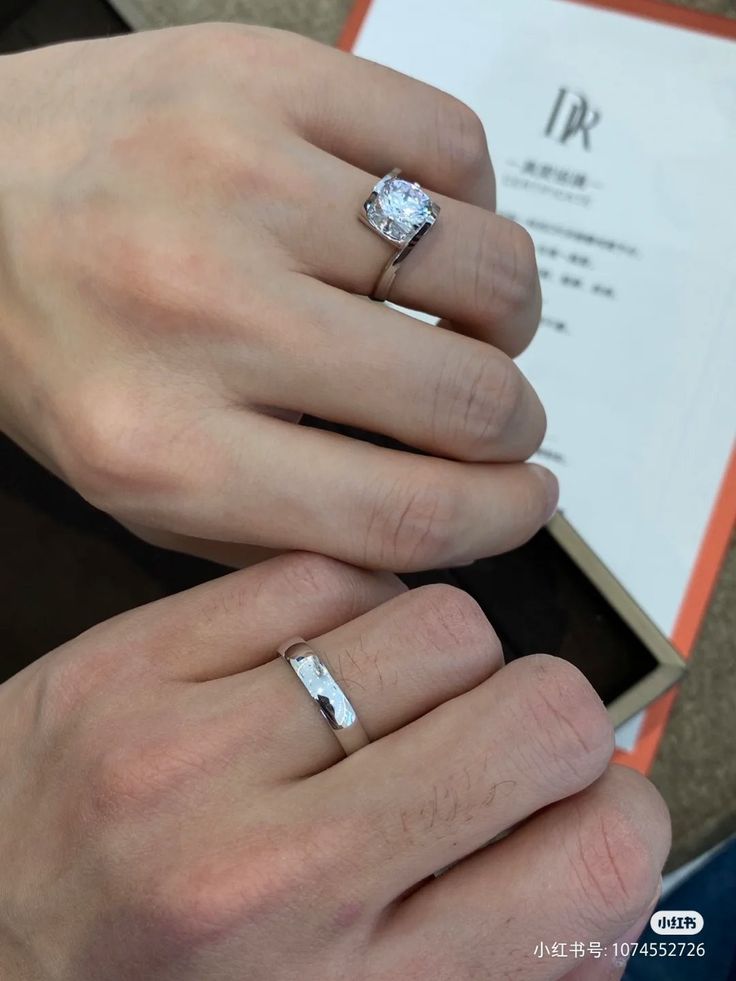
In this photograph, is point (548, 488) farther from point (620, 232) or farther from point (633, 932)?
point (620, 232)

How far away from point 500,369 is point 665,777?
367 millimetres

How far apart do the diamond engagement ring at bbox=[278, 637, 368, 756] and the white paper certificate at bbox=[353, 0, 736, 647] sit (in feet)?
1.07

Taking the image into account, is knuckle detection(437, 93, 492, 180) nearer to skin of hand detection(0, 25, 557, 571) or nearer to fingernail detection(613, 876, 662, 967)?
skin of hand detection(0, 25, 557, 571)

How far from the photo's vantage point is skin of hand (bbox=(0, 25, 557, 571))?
1.23ft

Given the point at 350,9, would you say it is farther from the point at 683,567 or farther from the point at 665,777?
the point at 665,777

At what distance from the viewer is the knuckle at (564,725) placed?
13.2 inches

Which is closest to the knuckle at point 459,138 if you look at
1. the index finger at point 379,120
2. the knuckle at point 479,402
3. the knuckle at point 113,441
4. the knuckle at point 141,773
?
the index finger at point 379,120

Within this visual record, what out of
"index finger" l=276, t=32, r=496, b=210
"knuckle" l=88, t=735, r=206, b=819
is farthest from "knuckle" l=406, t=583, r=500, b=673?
"index finger" l=276, t=32, r=496, b=210

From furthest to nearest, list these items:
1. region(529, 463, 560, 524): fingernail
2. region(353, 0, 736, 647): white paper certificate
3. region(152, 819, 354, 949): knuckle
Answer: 1. region(353, 0, 736, 647): white paper certificate
2. region(529, 463, 560, 524): fingernail
3. region(152, 819, 354, 949): knuckle

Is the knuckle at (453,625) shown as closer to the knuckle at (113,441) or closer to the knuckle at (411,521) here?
the knuckle at (411,521)

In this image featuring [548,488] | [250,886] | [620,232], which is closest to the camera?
[250,886]

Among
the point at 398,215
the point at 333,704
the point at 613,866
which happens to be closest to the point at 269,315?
the point at 398,215

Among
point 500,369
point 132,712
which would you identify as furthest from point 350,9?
point 132,712

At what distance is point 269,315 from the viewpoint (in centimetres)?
37
